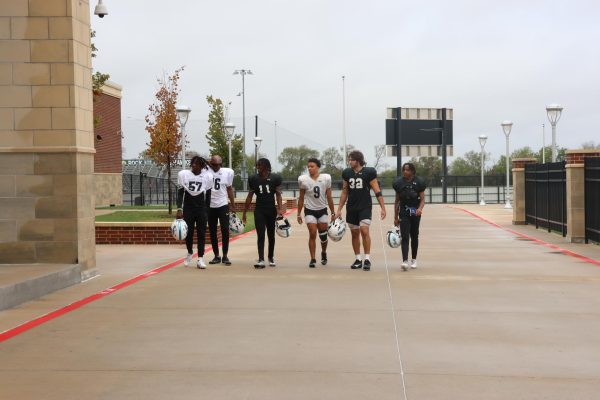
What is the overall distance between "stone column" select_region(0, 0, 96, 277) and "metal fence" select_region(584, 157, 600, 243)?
447 inches

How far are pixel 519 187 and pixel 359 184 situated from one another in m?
14.7

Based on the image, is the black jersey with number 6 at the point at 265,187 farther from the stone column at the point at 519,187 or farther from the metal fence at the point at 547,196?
the stone column at the point at 519,187

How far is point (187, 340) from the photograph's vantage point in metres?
7.70

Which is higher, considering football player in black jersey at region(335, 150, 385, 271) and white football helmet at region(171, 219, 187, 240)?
football player in black jersey at region(335, 150, 385, 271)

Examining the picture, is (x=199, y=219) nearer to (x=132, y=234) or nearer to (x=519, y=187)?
(x=132, y=234)

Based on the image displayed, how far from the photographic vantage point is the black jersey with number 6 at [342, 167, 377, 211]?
507 inches

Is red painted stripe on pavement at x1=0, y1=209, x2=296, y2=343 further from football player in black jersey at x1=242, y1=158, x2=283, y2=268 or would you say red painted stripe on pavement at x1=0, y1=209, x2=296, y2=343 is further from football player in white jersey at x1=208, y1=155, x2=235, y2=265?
football player in black jersey at x1=242, y1=158, x2=283, y2=268

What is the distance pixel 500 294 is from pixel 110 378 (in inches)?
237

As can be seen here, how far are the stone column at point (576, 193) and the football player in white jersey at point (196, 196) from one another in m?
9.46

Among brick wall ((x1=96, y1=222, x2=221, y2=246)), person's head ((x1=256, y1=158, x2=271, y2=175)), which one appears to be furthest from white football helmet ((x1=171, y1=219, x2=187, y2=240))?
brick wall ((x1=96, y1=222, x2=221, y2=246))

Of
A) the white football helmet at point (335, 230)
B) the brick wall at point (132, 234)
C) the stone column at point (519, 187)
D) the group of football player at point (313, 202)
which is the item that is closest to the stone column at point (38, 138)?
the group of football player at point (313, 202)

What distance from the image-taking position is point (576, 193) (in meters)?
18.7

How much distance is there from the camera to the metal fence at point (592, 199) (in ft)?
57.5

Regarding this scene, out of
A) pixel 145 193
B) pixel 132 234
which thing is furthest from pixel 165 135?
pixel 145 193
